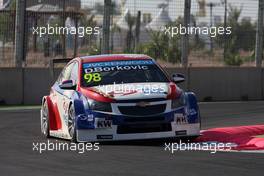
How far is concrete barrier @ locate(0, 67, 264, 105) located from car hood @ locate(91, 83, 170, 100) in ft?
32.0

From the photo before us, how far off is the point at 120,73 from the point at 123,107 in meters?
1.29

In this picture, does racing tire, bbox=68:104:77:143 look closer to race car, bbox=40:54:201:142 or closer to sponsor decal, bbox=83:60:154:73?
race car, bbox=40:54:201:142

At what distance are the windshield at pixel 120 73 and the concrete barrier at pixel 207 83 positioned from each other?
8.87 meters

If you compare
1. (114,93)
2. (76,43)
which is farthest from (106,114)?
(76,43)

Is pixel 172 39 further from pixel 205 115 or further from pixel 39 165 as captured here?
pixel 39 165

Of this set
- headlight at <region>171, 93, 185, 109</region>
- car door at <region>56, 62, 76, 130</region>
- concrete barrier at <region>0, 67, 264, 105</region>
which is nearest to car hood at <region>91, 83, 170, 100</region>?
headlight at <region>171, 93, 185, 109</region>

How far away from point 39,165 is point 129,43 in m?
14.5

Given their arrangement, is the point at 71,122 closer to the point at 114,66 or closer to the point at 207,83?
the point at 114,66

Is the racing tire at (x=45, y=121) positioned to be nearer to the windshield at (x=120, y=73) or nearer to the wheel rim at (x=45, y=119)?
the wheel rim at (x=45, y=119)

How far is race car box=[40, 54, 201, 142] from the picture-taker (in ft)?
37.6

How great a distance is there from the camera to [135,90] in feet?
38.8

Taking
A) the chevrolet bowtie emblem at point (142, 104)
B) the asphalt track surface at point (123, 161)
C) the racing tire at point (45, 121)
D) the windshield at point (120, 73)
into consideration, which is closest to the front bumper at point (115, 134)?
the asphalt track surface at point (123, 161)

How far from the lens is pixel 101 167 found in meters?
9.23

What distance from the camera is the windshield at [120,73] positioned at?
12.5 meters
